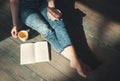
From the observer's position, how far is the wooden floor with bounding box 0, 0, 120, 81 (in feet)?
7.61

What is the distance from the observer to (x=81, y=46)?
2.54m

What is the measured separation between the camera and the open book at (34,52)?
94.0 inches

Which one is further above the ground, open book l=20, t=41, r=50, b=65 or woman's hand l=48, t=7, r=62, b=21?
woman's hand l=48, t=7, r=62, b=21

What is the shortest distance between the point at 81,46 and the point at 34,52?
0.44m

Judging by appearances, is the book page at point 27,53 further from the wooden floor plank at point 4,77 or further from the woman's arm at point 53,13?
the woman's arm at point 53,13

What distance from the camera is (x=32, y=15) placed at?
2604 mm

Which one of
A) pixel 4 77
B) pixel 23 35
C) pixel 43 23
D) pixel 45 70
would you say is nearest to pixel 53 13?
pixel 43 23

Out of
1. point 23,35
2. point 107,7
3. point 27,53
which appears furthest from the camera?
point 107,7

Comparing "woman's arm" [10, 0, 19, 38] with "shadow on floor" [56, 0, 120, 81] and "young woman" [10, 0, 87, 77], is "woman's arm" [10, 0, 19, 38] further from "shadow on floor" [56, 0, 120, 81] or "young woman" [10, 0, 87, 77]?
"shadow on floor" [56, 0, 120, 81]

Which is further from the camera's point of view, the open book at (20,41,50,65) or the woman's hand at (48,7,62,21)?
the woman's hand at (48,7,62,21)

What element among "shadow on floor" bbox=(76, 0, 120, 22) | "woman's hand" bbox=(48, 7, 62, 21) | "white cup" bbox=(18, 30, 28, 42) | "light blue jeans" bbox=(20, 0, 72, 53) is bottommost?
"shadow on floor" bbox=(76, 0, 120, 22)

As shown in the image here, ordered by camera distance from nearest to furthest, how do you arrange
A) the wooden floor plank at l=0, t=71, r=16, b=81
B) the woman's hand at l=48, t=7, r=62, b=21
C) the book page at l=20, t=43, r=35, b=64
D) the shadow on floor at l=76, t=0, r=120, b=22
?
the wooden floor plank at l=0, t=71, r=16, b=81 → the book page at l=20, t=43, r=35, b=64 → the woman's hand at l=48, t=7, r=62, b=21 → the shadow on floor at l=76, t=0, r=120, b=22

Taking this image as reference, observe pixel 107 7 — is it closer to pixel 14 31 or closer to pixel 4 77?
pixel 14 31

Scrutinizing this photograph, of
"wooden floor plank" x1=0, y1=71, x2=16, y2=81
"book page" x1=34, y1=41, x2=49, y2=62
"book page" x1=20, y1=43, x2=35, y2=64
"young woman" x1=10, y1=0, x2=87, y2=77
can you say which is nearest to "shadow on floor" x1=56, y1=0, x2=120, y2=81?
"young woman" x1=10, y1=0, x2=87, y2=77
